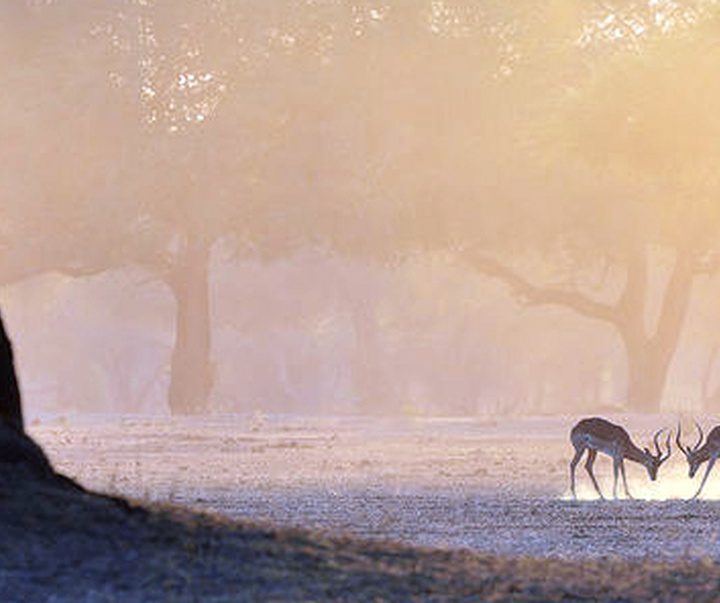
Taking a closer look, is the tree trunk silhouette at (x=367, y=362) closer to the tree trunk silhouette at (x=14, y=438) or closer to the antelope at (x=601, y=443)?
the antelope at (x=601, y=443)

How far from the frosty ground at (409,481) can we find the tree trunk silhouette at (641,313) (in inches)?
356

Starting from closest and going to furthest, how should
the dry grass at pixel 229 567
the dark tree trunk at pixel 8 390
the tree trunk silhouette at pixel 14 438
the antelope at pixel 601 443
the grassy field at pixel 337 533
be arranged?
the dry grass at pixel 229 567 → the grassy field at pixel 337 533 → the tree trunk silhouette at pixel 14 438 → the dark tree trunk at pixel 8 390 → the antelope at pixel 601 443

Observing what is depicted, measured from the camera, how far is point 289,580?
13.9 meters

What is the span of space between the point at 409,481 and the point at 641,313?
3985cm

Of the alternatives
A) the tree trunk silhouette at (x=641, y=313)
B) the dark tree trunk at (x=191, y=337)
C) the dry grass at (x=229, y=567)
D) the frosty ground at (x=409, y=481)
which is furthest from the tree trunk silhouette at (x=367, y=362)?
the dry grass at (x=229, y=567)

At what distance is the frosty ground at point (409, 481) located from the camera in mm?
22203

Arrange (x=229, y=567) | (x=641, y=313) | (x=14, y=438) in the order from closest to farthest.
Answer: (x=229, y=567)
(x=14, y=438)
(x=641, y=313)

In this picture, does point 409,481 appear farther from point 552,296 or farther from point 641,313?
point 552,296

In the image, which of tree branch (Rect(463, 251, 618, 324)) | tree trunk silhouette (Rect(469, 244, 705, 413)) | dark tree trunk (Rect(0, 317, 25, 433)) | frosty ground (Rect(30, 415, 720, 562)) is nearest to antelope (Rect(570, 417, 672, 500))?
frosty ground (Rect(30, 415, 720, 562))

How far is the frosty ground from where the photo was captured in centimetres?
2220

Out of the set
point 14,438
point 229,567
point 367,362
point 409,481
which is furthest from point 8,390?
point 367,362

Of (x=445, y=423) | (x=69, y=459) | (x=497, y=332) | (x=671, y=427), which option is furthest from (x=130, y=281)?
(x=69, y=459)

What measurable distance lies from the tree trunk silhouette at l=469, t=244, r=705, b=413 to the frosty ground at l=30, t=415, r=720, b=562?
905cm

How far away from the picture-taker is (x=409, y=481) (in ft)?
113
